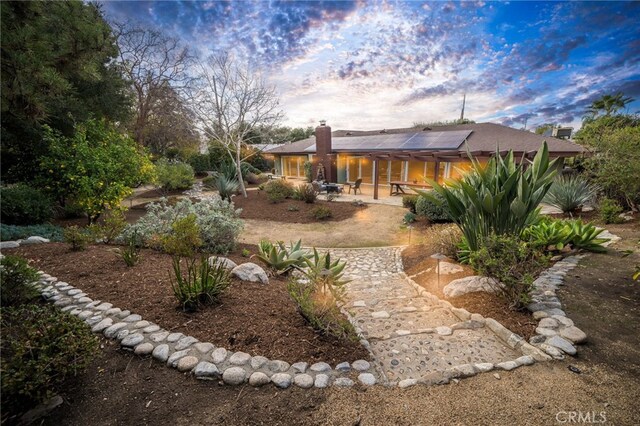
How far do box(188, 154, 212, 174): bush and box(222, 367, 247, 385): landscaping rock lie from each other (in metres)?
24.6

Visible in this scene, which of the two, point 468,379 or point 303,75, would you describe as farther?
point 303,75

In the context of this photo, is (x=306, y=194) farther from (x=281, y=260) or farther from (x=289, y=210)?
(x=281, y=260)

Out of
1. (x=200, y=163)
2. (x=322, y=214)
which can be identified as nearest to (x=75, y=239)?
(x=322, y=214)

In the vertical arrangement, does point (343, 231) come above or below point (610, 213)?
below

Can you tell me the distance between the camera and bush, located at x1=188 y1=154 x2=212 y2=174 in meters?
23.4

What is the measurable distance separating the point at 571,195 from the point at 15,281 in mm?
12417

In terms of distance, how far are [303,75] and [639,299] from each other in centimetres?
1402

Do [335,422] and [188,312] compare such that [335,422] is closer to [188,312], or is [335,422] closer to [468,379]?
[468,379]

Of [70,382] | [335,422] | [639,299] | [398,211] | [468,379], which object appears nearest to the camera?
[335,422]

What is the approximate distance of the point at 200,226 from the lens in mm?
5359

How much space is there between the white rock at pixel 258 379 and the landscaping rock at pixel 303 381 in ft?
0.70

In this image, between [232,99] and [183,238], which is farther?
[232,99]

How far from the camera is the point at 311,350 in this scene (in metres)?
2.23

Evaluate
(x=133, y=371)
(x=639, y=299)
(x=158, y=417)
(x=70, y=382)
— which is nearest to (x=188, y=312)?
(x=133, y=371)
